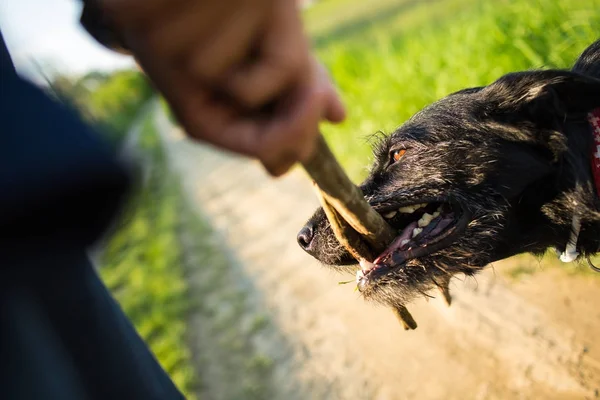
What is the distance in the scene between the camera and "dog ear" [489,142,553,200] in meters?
2.16

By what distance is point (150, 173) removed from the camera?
16094 millimetres

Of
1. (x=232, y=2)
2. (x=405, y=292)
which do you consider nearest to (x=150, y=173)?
(x=405, y=292)

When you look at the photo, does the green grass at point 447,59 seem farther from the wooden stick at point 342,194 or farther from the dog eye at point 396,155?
the wooden stick at point 342,194

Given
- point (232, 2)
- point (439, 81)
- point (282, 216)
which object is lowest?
point (282, 216)

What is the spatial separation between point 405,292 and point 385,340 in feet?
4.38

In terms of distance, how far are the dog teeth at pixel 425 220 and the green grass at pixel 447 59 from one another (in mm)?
748

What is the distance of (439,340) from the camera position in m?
3.14

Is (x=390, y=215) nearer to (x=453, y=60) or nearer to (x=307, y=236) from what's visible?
(x=307, y=236)

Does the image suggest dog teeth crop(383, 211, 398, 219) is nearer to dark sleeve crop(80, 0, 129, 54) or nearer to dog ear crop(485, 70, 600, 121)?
dog ear crop(485, 70, 600, 121)

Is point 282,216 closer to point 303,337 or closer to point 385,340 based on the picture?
point 303,337

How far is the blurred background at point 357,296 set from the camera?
8.81 feet

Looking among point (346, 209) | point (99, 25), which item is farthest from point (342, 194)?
point (99, 25)

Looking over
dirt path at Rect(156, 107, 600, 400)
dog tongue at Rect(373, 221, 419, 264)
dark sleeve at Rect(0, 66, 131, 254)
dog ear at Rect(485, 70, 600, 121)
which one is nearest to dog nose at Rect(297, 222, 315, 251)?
dog tongue at Rect(373, 221, 419, 264)

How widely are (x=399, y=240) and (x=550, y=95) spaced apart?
92 cm
